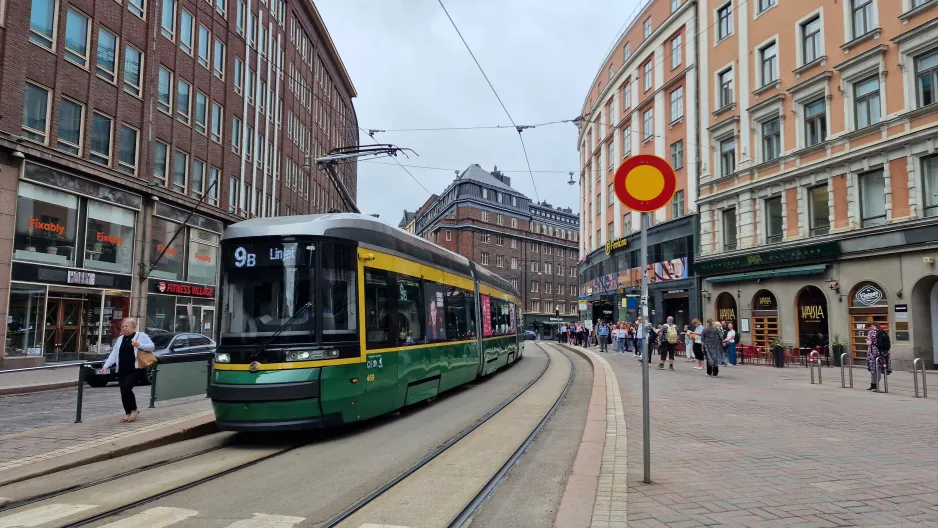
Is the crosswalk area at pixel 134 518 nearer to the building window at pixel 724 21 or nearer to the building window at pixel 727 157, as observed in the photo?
the building window at pixel 727 157

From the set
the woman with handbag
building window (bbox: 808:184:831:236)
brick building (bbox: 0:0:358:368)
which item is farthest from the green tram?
building window (bbox: 808:184:831:236)

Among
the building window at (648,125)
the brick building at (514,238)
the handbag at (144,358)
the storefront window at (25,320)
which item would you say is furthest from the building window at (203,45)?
the brick building at (514,238)

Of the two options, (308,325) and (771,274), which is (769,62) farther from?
(308,325)

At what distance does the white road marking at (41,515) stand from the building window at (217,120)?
2778 cm

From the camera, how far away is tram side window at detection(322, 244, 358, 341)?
7961 millimetres

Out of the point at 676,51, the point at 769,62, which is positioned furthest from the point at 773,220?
the point at 676,51

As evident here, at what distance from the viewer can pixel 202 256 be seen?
95.6 ft

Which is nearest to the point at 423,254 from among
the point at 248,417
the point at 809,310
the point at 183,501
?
the point at 248,417

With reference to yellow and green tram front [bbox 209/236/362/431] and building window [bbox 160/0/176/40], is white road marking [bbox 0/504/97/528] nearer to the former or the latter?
yellow and green tram front [bbox 209/236/362/431]

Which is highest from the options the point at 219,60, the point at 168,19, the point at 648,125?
the point at 219,60

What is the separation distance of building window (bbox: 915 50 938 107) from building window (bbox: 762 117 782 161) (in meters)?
6.21

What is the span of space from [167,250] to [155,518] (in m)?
23.9

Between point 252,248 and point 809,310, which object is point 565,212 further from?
point 252,248

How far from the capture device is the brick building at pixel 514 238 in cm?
8056
